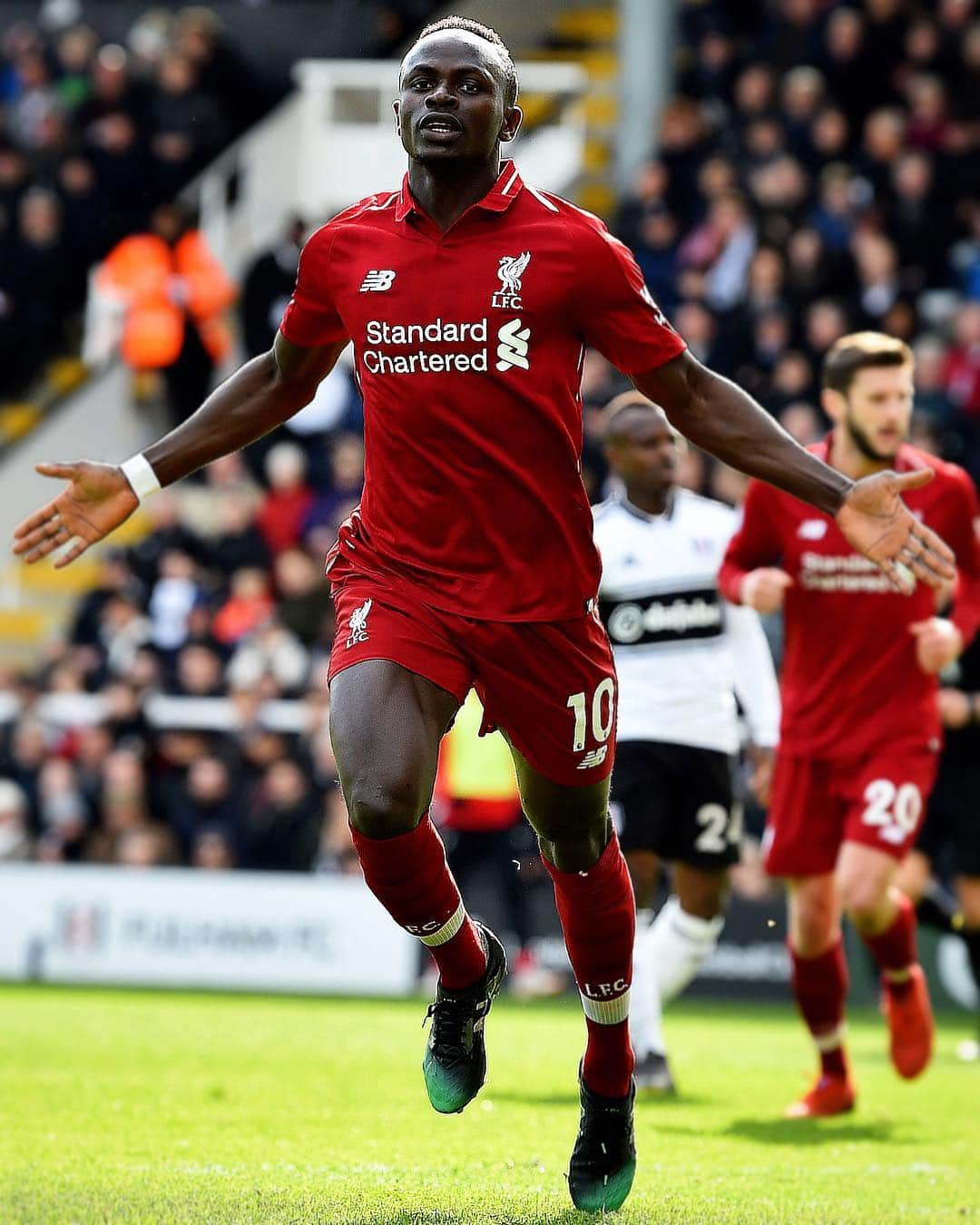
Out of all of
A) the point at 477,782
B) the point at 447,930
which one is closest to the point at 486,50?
the point at 447,930

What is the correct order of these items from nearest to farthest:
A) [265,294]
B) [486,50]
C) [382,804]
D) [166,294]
→ [382,804]
[486,50]
[265,294]
[166,294]

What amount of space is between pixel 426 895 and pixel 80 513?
1385mm

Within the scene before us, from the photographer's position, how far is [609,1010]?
5.74 meters

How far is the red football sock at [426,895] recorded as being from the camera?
17.3 ft

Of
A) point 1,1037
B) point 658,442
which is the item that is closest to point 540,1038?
point 1,1037

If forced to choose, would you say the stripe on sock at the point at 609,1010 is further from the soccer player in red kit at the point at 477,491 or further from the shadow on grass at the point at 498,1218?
the shadow on grass at the point at 498,1218

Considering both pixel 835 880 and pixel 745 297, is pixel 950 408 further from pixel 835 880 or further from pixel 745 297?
pixel 835 880

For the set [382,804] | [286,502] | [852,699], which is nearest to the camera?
[382,804]

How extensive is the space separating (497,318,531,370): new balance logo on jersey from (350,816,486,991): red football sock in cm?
117

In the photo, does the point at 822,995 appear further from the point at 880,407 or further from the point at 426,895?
the point at 426,895

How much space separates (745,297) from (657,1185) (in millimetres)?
11101

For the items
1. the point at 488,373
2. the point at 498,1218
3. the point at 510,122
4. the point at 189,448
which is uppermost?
the point at 510,122

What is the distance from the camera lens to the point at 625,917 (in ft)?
18.8

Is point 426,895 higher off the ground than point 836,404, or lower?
lower
